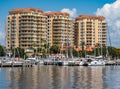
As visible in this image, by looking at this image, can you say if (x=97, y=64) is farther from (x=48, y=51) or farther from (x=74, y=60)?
(x=48, y=51)

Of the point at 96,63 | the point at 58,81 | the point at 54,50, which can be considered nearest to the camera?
the point at 58,81

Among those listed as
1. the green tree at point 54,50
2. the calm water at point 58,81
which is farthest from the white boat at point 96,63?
the calm water at point 58,81

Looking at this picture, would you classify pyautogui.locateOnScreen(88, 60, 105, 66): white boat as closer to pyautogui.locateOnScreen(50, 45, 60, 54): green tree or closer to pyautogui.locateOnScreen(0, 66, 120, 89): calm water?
pyautogui.locateOnScreen(50, 45, 60, 54): green tree

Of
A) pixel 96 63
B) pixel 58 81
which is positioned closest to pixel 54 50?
pixel 96 63

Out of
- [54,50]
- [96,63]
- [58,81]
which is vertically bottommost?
[58,81]

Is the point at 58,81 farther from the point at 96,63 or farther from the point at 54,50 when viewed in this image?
the point at 54,50

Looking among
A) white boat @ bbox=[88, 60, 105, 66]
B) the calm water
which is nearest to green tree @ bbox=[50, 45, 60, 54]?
white boat @ bbox=[88, 60, 105, 66]

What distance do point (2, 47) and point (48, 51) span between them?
2586cm

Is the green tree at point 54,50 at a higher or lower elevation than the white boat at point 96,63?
higher

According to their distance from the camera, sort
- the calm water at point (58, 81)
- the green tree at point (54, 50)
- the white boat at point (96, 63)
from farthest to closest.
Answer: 1. the green tree at point (54, 50)
2. the white boat at point (96, 63)
3. the calm water at point (58, 81)

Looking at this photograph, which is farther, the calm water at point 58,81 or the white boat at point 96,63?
the white boat at point 96,63

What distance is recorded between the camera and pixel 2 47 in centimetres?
17650

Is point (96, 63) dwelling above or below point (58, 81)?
above

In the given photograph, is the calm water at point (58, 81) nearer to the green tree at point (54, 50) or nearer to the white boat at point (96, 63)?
the white boat at point (96, 63)
